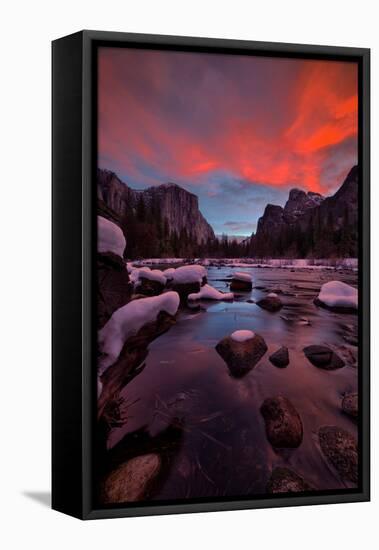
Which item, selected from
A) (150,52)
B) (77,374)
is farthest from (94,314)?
(150,52)

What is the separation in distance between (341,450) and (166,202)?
1.83 m

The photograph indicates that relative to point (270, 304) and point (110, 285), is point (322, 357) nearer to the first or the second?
point (270, 304)

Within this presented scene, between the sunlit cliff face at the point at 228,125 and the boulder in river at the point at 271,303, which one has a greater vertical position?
the sunlit cliff face at the point at 228,125

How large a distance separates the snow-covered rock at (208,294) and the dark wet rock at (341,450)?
100cm

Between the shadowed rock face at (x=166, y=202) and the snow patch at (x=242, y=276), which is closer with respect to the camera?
the shadowed rock face at (x=166, y=202)

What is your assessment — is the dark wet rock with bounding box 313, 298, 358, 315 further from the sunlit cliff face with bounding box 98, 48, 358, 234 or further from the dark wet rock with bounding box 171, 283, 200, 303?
the dark wet rock with bounding box 171, 283, 200, 303

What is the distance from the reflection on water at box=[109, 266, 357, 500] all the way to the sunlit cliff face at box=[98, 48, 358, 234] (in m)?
0.52

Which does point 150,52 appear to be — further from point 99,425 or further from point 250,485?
point 250,485

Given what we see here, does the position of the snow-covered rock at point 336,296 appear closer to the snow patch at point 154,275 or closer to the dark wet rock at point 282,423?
the dark wet rock at point 282,423

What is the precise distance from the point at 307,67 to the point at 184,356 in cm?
189

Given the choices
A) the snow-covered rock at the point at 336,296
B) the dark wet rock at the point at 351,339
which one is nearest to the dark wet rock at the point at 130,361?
the snow-covered rock at the point at 336,296

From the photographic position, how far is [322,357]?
17.4ft

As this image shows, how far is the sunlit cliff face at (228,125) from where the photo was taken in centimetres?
496

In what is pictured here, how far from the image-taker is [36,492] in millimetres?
5367
